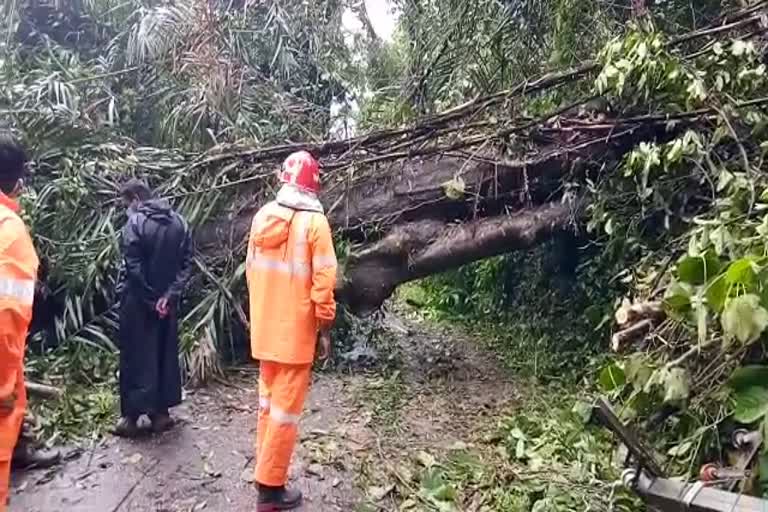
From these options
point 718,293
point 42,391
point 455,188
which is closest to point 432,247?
point 455,188

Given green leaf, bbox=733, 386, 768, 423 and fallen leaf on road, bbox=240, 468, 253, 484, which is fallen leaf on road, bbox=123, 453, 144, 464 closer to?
fallen leaf on road, bbox=240, 468, 253, 484

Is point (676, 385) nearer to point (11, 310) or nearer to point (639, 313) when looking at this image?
point (639, 313)

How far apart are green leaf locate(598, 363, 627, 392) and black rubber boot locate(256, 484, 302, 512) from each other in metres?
1.55

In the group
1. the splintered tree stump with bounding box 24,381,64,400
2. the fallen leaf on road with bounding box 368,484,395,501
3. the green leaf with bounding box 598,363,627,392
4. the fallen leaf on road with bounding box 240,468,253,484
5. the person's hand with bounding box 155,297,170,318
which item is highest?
the person's hand with bounding box 155,297,170,318

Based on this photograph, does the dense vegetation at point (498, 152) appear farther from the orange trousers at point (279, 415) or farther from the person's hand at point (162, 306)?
the orange trousers at point (279, 415)

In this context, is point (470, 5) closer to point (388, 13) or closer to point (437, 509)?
point (388, 13)

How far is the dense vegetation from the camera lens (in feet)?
9.61

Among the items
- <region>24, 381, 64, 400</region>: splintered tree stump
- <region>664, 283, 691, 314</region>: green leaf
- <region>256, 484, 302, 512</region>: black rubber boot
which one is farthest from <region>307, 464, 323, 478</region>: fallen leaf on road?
<region>664, 283, 691, 314</region>: green leaf

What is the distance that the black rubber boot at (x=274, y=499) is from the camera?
3.43 m

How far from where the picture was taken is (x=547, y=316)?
22.5 ft

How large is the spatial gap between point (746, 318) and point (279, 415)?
1969mm

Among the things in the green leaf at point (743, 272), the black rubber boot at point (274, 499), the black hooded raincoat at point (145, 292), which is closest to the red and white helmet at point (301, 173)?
the black hooded raincoat at point (145, 292)

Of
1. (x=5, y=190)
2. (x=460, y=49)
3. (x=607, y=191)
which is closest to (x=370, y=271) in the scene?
(x=607, y=191)

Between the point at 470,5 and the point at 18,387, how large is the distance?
5390 mm
